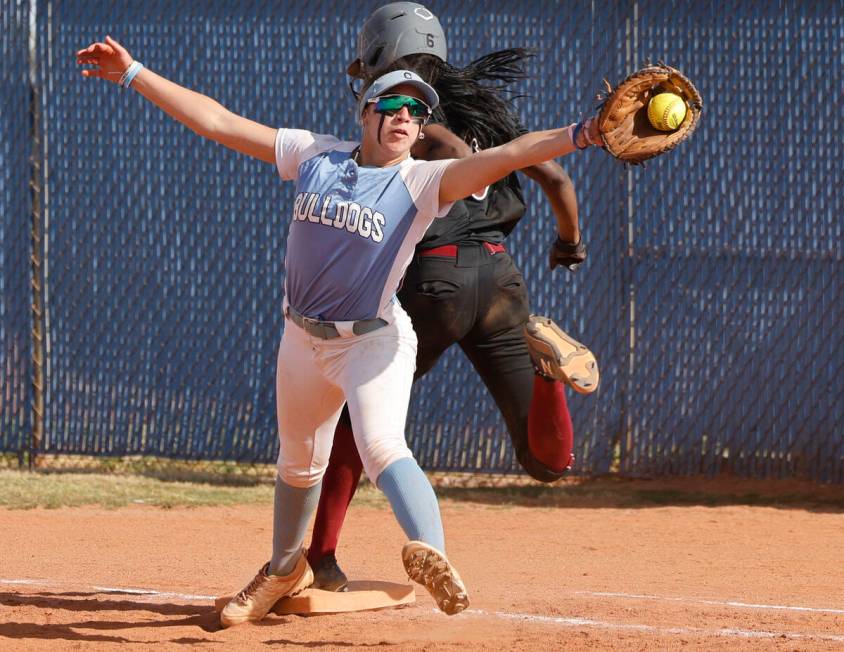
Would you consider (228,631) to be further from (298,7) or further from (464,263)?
(298,7)

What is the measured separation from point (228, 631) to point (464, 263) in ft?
4.97

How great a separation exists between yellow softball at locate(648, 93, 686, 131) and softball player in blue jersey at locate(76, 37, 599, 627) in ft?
1.25

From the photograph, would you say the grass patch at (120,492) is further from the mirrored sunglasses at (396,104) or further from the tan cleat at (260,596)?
the mirrored sunglasses at (396,104)

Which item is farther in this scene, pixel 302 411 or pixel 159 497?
pixel 159 497

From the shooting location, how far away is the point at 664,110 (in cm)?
370

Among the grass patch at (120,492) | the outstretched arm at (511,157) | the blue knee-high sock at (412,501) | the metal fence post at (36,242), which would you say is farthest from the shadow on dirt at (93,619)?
the metal fence post at (36,242)

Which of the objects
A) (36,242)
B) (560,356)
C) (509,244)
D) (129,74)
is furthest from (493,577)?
(36,242)

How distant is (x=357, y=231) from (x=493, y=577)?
7.03ft

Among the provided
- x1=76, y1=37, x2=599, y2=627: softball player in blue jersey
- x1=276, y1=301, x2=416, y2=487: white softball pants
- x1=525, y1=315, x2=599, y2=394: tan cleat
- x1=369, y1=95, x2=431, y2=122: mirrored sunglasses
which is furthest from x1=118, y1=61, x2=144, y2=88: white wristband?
x1=525, y1=315, x2=599, y2=394: tan cleat

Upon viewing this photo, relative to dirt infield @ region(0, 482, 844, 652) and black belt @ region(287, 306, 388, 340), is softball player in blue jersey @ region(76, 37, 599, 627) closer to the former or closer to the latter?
black belt @ region(287, 306, 388, 340)

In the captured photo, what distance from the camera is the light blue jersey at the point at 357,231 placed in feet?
A: 13.3

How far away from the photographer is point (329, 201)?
4098 mm

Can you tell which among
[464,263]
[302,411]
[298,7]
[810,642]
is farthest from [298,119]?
[810,642]

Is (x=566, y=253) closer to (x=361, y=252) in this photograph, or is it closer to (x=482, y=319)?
(x=482, y=319)
